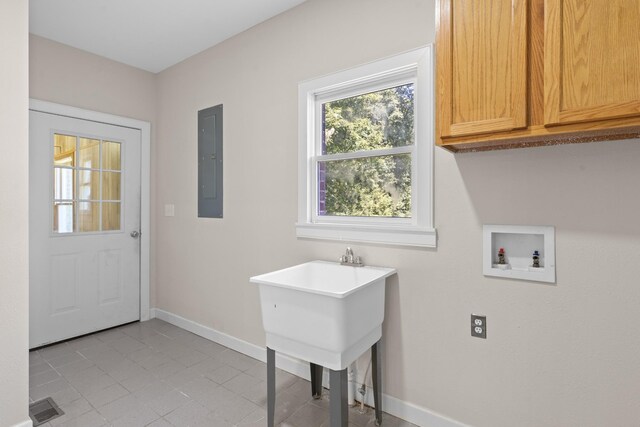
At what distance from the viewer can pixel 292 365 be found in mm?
2459

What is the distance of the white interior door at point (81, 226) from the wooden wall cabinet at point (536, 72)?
3141mm

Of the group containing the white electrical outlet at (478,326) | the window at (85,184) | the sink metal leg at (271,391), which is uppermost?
the window at (85,184)

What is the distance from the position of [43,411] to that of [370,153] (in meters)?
2.48

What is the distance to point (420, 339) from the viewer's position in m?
1.90

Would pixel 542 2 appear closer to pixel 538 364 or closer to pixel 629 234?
pixel 629 234

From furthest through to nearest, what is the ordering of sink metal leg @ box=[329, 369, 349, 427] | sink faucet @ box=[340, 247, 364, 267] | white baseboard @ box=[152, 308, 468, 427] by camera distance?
sink faucet @ box=[340, 247, 364, 267]
white baseboard @ box=[152, 308, 468, 427]
sink metal leg @ box=[329, 369, 349, 427]

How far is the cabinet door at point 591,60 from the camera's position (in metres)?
1.12

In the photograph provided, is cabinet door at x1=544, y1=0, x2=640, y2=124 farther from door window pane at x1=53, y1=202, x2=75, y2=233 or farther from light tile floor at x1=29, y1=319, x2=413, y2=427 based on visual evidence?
door window pane at x1=53, y1=202, x2=75, y2=233

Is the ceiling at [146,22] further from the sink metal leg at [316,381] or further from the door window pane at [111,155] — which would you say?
the sink metal leg at [316,381]

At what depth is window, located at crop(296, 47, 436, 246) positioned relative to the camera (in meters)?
1.88

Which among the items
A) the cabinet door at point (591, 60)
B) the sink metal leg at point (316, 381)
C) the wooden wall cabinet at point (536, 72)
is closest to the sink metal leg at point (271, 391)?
the sink metal leg at point (316, 381)

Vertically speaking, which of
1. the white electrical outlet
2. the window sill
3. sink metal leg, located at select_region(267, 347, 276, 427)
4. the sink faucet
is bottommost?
sink metal leg, located at select_region(267, 347, 276, 427)

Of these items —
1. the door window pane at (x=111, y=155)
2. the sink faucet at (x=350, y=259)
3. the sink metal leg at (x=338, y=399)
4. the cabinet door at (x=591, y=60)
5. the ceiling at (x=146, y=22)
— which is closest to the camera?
the cabinet door at (x=591, y=60)

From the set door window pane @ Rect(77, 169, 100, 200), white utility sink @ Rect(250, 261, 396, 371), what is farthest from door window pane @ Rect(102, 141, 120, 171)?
white utility sink @ Rect(250, 261, 396, 371)
